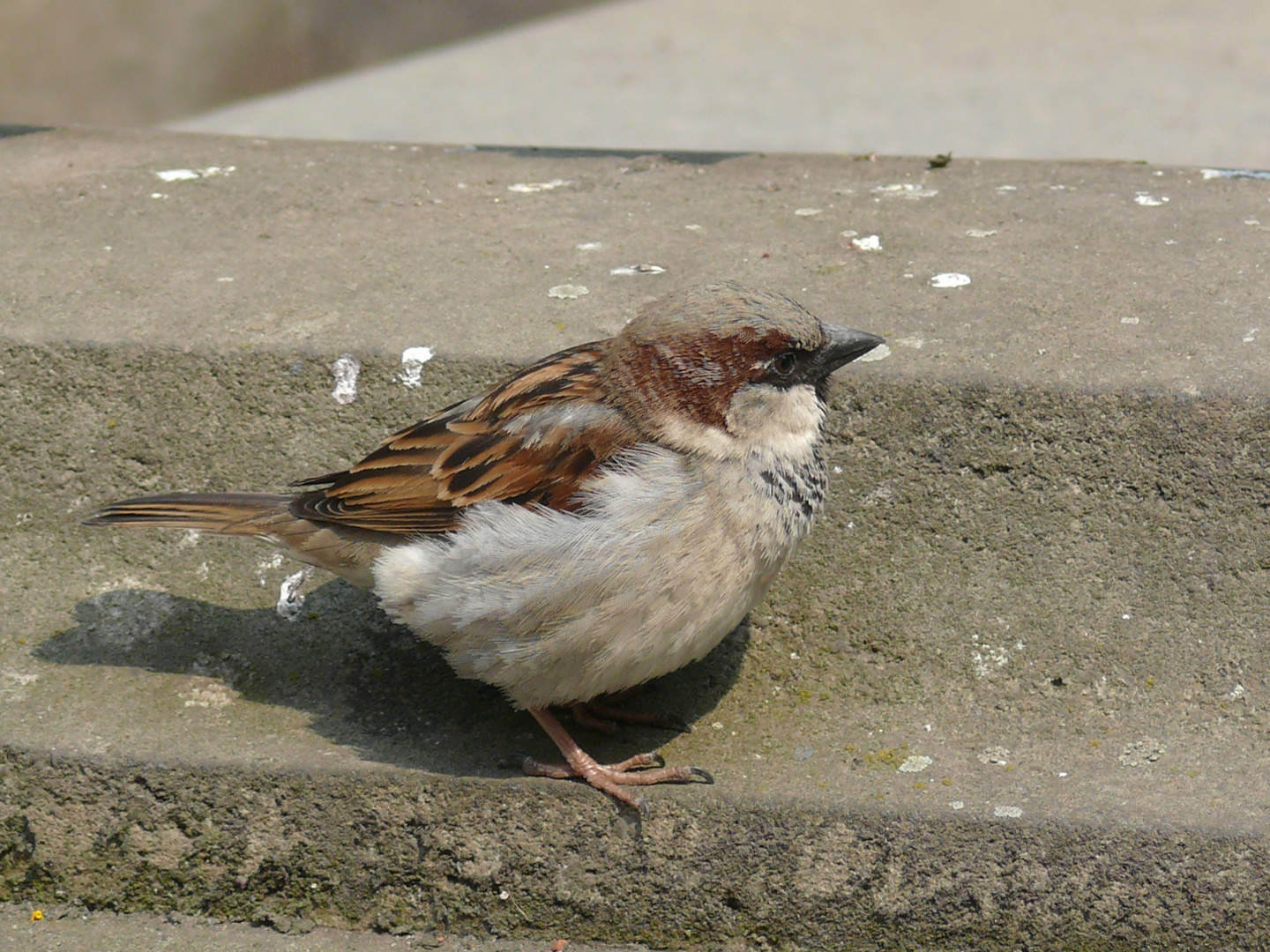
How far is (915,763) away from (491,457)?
1116 mm

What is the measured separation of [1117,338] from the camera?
3.49m

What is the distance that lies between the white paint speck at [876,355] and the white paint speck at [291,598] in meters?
1.48

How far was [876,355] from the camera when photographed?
344 centimetres

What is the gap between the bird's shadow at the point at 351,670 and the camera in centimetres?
311

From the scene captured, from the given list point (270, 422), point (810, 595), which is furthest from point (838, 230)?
point (270, 422)

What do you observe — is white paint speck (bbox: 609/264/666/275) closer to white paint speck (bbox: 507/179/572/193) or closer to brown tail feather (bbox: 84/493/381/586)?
white paint speck (bbox: 507/179/572/193)

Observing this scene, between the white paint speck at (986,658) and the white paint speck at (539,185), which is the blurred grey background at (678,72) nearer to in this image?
the white paint speck at (539,185)

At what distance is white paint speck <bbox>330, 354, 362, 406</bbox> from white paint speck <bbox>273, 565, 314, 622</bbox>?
1.47 feet

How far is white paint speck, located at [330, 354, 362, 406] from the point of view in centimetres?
353

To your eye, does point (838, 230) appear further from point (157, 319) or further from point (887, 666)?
point (157, 319)

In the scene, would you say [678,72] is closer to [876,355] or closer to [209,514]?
[876,355]

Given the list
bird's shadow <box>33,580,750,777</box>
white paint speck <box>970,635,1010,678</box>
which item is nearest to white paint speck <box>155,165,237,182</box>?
bird's shadow <box>33,580,750,777</box>

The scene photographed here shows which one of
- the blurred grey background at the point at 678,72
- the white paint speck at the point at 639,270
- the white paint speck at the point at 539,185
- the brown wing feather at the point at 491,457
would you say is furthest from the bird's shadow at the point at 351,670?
the blurred grey background at the point at 678,72

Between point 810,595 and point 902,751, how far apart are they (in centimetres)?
47
